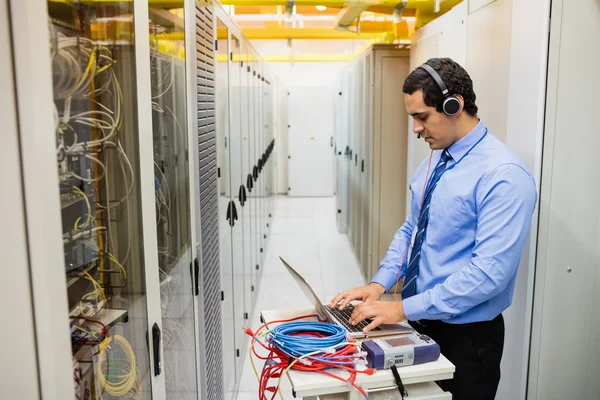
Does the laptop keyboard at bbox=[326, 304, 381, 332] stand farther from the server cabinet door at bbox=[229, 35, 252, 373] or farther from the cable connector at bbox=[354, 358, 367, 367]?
the server cabinet door at bbox=[229, 35, 252, 373]

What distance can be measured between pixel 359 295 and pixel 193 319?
577mm

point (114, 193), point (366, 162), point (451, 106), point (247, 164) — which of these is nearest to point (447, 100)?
point (451, 106)

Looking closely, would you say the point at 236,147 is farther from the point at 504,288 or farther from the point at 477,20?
the point at 504,288

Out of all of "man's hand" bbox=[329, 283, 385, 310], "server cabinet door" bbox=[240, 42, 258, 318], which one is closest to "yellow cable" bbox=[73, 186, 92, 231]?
"man's hand" bbox=[329, 283, 385, 310]

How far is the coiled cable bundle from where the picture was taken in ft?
4.14

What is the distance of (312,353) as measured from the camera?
1.27 m

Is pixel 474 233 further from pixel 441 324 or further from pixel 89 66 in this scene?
pixel 89 66

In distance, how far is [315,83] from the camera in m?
9.11

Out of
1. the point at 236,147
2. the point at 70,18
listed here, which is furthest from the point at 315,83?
the point at 70,18

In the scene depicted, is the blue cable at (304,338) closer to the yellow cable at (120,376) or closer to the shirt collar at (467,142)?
the yellow cable at (120,376)

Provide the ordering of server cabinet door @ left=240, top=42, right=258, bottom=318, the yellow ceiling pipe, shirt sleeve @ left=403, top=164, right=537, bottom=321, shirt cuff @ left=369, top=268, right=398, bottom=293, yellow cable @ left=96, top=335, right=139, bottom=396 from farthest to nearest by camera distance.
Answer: the yellow ceiling pipe, server cabinet door @ left=240, top=42, right=258, bottom=318, shirt cuff @ left=369, top=268, right=398, bottom=293, shirt sleeve @ left=403, top=164, right=537, bottom=321, yellow cable @ left=96, top=335, right=139, bottom=396

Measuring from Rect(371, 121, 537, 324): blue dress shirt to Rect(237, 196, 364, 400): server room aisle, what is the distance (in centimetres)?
165

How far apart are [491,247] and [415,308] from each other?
0.28 metres

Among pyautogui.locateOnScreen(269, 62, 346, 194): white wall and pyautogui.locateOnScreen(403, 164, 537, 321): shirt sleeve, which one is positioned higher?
pyautogui.locateOnScreen(269, 62, 346, 194): white wall
